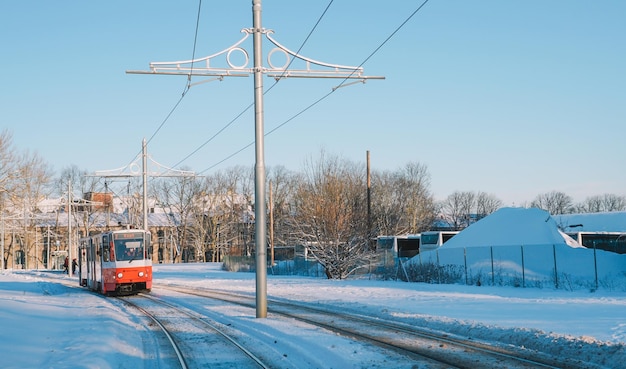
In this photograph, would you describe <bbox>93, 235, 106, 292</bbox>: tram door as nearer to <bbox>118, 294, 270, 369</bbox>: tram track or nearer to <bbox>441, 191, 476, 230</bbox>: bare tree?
<bbox>118, 294, 270, 369</bbox>: tram track

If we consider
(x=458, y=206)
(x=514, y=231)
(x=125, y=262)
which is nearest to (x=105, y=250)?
(x=125, y=262)

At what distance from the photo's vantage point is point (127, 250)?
1260 inches

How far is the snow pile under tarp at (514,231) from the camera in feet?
142

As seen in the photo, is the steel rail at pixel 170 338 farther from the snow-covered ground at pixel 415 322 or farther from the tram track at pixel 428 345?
the tram track at pixel 428 345

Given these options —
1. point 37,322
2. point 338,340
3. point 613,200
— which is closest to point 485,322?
point 338,340

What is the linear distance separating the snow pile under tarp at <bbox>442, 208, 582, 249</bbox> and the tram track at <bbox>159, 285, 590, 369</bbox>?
25.9 metres

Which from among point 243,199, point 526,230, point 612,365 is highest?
point 243,199

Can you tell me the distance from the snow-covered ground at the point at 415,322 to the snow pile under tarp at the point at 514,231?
13836mm

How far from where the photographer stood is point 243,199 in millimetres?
104625

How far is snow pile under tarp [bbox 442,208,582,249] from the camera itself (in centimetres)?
4341

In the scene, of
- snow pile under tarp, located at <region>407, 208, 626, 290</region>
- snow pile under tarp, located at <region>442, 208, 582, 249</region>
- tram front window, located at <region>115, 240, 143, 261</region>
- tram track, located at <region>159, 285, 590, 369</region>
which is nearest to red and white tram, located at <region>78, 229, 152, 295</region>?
tram front window, located at <region>115, 240, 143, 261</region>

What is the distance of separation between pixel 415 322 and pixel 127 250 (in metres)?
17.9

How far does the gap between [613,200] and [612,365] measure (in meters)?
147

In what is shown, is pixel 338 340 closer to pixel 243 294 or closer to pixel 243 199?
pixel 243 294
